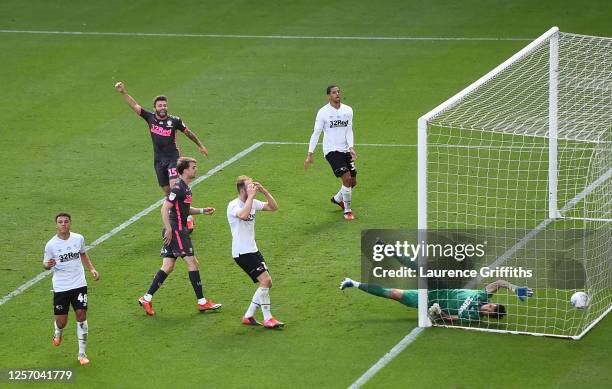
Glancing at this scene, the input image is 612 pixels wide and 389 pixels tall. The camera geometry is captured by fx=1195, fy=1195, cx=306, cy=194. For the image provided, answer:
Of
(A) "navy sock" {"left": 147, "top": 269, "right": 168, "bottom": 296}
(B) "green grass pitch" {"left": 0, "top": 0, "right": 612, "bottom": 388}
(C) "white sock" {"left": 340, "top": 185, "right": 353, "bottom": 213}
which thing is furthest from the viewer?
(C) "white sock" {"left": 340, "top": 185, "right": 353, "bottom": 213}

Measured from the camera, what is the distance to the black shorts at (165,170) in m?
19.3

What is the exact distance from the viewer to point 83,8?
3525 centimetres

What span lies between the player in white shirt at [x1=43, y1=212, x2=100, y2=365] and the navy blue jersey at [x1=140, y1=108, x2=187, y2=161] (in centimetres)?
516

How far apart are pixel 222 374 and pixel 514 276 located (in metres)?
4.70

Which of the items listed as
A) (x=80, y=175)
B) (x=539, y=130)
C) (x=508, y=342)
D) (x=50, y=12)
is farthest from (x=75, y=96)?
(x=508, y=342)

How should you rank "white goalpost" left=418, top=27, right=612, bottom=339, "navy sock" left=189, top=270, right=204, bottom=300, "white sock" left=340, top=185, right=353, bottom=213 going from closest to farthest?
"white goalpost" left=418, top=27, right=612, bottom=339 → "navy sock" left=189, top=270, right=204, bottom=300 → "white sock" left=340, top=185, right=353, bottom=213

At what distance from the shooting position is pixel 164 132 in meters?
19.3

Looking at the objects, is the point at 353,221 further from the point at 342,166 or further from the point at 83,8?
the point at 83,8

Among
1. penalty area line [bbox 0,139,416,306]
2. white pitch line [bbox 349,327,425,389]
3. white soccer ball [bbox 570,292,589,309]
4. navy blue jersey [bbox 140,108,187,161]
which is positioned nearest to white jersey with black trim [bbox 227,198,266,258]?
white pitch line [bbox 349,327,425,389]

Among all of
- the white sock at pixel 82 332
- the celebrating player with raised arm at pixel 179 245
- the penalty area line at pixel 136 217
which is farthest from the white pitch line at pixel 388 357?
the penalty area line at pixel 136 217

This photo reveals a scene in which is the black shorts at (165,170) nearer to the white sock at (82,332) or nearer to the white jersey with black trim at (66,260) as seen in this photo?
the white jersey with black trim at (66,260)

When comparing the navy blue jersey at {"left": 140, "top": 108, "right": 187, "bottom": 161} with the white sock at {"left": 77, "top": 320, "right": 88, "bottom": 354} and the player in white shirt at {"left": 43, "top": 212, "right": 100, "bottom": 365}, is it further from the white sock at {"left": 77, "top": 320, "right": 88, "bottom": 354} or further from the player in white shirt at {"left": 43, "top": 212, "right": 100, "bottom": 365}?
the white sock at {"left": 77, "top": 320, "right": 88, "bottom": 354}

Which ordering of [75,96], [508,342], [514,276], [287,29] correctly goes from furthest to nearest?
[287,29] < [75,96] < [514,276] < [508,342]

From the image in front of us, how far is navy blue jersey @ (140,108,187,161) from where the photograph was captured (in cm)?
1928
